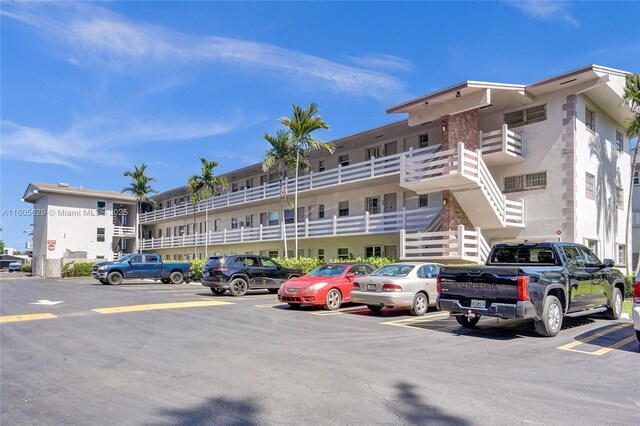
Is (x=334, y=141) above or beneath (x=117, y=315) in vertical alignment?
above

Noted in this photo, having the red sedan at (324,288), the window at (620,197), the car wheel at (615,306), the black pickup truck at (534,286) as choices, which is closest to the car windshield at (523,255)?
the black pickup truck at (534,286)

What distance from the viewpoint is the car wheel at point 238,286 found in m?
19.6

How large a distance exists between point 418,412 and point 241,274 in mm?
15268

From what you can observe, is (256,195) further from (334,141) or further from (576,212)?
(576,212)

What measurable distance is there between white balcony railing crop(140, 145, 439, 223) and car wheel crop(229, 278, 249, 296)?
9.83 meters

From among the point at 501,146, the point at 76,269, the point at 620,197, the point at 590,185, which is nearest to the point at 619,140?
the point at 620,197

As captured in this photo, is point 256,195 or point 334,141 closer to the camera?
point 334,141

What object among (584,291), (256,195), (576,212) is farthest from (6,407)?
(256,195)

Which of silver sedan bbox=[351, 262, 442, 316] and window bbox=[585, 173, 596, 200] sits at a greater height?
window bbox=[585, 173, 596, 200]

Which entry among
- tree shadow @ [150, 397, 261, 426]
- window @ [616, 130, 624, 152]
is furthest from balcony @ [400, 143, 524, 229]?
tree shadow @ [150, 397, 261, 426]

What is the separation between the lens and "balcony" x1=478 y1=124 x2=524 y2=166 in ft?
67.2

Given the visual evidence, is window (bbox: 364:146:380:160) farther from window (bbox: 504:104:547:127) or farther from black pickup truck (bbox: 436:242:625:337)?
black pickup truck (bbox: 436:242:625:337)

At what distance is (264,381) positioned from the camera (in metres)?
6.40

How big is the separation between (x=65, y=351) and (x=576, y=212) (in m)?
18.8
